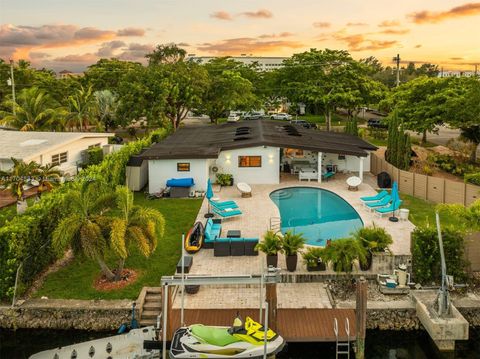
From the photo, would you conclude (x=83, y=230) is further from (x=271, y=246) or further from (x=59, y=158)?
(x=59, y=158)

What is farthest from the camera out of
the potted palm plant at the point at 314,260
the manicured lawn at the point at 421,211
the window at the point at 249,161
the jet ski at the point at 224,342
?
the window at the point at 249,161

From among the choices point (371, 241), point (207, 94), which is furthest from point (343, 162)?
point (207, 94)

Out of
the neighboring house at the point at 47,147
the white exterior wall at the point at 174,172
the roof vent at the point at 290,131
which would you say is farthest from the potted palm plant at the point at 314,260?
the roof vent at the point at 290,131

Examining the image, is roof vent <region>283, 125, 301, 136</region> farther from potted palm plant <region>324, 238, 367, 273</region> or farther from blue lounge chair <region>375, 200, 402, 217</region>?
potted palm plant <region>324, 238, 367, 273</region>

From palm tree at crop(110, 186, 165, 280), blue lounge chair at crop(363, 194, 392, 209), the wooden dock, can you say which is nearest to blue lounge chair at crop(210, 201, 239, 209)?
palm tree at crop(110, 186, 165, 280)

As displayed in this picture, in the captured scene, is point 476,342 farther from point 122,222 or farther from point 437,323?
point 122,222

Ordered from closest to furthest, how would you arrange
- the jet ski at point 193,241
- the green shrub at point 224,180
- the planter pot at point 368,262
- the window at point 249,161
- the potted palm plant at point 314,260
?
the potted palm plant at point 314,260, the planter pot at point 368,262, the jet ski at point 193,241, the green shrub at point 224,180, the window at point 249,161

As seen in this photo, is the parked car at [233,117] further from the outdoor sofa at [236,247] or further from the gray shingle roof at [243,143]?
the outdoor sofa at [236,247]
